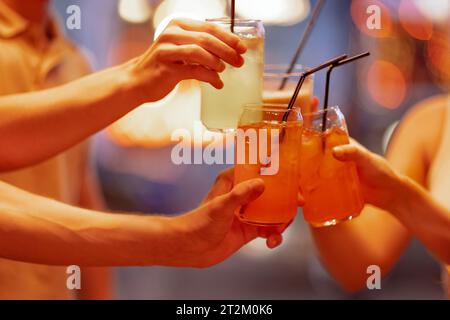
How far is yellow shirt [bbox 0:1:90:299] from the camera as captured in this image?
2119 millimetres

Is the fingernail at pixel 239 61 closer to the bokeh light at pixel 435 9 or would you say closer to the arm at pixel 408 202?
the arm at pixel 408 202

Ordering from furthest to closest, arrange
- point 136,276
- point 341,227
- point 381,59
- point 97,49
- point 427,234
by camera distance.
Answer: point 381,59 → point 97,49 → point 136,276 → point 341,227 → point 427,234

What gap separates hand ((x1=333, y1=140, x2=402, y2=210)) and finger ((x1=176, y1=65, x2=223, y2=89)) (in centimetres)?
31

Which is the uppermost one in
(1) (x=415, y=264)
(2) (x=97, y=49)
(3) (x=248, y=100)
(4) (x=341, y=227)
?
(2) (x=97, y=49)

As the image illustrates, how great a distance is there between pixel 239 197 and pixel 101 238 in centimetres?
44

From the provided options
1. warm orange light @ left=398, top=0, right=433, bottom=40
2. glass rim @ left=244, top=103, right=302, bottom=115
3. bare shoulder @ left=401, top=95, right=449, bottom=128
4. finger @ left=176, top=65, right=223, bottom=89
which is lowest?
glass rim @ left=244, top=103, right=302, bottom=115

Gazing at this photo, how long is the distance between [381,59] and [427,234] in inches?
182

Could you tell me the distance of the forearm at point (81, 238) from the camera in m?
1.65

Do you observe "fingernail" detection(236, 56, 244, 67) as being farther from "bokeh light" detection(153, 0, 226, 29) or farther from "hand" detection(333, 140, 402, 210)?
"bokeh light" detection(153, 0, 226, 29)

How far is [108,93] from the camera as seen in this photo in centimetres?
165

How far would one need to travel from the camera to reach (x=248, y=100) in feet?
5.22

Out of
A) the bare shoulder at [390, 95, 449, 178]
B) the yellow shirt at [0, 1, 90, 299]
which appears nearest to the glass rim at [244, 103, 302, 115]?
the bare shoulder at [390, 95, 449, 178]

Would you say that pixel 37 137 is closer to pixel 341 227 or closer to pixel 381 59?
pixel 341 227
